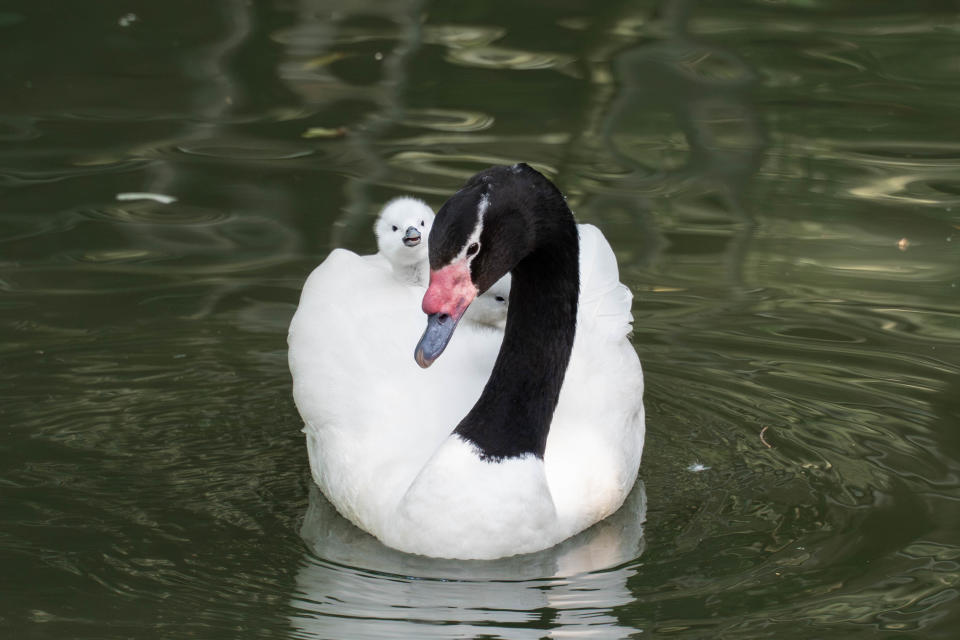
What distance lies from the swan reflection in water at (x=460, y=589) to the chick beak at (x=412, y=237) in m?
1.09

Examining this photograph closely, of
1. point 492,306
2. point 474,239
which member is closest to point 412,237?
point 492,306

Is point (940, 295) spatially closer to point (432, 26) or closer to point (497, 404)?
point (497, 404)

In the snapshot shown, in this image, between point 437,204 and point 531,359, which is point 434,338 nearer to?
point 531,359

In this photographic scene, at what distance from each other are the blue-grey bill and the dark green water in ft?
Result: 2.81

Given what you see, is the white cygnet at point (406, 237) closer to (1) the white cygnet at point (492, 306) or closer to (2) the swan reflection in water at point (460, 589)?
(1) the white cygnet at point (492, 306)

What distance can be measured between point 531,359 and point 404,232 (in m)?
0.83

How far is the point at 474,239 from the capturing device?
548 centimetres

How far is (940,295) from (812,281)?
2.08 feet

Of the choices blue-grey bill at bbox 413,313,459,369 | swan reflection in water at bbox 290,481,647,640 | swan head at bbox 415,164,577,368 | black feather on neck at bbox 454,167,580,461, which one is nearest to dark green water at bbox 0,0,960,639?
swan reflection in water at bbox 290,481,647,640

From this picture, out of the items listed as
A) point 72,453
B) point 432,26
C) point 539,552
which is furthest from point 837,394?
point 432,26

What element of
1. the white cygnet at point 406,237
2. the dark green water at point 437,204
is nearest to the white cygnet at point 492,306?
the white cygnet at point 406,237

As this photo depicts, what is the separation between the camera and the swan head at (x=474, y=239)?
5.43 m

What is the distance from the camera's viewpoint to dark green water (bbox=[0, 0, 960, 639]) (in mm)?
5773

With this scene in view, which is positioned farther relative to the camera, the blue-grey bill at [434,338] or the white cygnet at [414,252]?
the white cygnet at [414,252]
